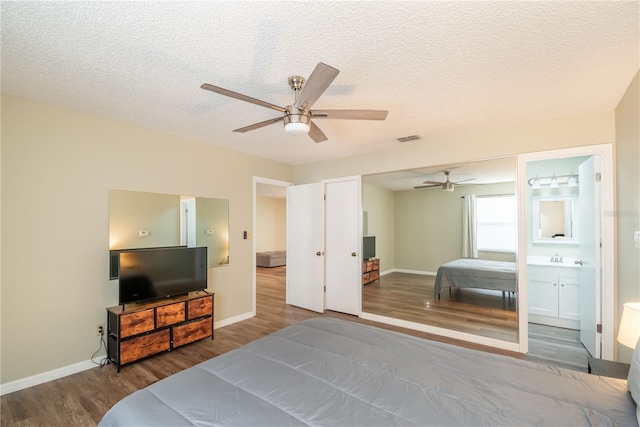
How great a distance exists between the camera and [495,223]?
3959 mm

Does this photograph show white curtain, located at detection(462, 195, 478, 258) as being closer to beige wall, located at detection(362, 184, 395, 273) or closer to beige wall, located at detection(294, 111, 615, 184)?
beige wall, located at detection(294, 111, 615, 184)

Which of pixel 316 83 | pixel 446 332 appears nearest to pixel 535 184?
pixel 446 332

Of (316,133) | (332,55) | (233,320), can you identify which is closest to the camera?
(332,55)

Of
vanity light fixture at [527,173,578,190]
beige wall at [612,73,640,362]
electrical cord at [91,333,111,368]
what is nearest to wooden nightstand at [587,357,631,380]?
beige wall at [612,73,640,362]

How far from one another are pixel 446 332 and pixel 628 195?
90.6 inches

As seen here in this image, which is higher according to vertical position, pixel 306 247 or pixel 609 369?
pixel 306 247

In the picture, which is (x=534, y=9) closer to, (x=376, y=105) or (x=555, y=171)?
(x=376, y=105)

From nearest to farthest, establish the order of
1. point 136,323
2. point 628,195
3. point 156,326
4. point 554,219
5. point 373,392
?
1. point 373,392
2. point 628,195
3. point 136,323
4. point 156,326
5. point 554,219

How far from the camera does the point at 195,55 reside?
1.86 metres

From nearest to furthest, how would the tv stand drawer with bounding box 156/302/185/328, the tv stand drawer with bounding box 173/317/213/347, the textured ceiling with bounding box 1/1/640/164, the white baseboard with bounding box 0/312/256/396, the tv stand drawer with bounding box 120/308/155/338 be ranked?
the textured ceiling with bounding box 1/1/640/164 < the white baseboard with bounding box 0/312/256/396 < the tv stand drawer with bounding box 120/308/155/338 < the tv stand drawer with bounding box 156/302/185/328 < the tv stand drawer with bounding box 173/317/213/347

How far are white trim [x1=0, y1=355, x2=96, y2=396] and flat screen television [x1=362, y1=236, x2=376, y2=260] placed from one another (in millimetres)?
3579

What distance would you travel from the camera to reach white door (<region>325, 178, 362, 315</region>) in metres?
4.43

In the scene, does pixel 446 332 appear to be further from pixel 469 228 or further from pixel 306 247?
pixel 306 247

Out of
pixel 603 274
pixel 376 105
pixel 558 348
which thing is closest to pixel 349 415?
pixel 376 105
